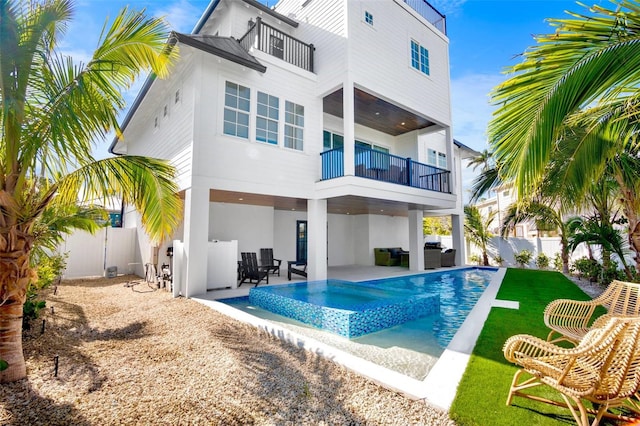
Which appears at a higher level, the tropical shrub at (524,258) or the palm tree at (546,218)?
the palm tree at (546,218)

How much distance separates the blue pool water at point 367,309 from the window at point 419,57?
986 centimetres

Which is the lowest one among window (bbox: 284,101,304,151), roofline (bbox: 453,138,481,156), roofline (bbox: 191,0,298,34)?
window (bbox: 284,101,304,151)

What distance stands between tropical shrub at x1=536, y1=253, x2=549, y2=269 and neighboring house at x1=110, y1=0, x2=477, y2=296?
6.50 metres

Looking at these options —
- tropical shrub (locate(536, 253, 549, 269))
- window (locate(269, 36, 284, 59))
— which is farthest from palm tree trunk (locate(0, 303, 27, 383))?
tropical shrub (locate(536, 253, 549, 269))

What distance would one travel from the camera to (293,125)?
10.7 meters

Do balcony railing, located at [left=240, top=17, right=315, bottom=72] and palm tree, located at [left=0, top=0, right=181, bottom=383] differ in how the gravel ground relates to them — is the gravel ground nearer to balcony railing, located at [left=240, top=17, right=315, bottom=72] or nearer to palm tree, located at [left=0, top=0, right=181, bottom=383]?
palm tree, located at [left=0, top=0, right=181, bottom=383]

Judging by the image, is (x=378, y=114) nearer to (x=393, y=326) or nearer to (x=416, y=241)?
(x=416, y=241)

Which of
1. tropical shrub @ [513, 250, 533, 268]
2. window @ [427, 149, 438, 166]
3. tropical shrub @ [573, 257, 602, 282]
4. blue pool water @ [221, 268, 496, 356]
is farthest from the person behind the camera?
window @ [427, 149, 438, 166]

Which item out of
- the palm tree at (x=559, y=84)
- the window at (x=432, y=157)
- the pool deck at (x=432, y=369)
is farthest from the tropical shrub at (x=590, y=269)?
the palm tree at (x=559, y=84)

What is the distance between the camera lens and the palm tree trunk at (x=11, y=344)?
341 cm

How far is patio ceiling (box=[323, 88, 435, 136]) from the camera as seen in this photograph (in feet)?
38.8

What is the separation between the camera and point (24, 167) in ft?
11.4

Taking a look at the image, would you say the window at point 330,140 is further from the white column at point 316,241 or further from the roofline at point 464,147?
the roofline at point 464,147

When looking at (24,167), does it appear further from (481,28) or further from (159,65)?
(481,28)
